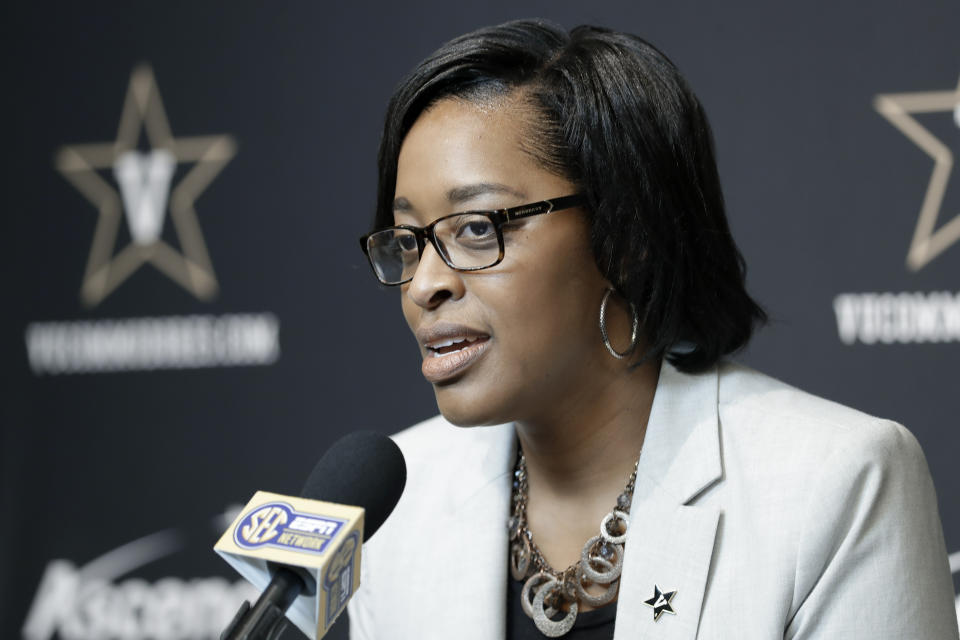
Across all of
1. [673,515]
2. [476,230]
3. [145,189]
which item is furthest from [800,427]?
[145,189]

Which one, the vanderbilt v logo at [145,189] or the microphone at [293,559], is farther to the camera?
the vanderbilt v logo at [145,189]

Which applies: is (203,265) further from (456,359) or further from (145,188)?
(456,359)

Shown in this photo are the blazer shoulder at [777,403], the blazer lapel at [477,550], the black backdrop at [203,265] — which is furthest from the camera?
the black backdrop at [203,265]

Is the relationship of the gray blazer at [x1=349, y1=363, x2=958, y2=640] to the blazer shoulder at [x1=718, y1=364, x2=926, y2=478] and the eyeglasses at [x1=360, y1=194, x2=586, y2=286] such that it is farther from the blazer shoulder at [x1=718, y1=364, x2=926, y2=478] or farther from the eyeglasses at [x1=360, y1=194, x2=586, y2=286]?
the eyeglasses at [x1=360, y1=194, x2=586, y2=286]

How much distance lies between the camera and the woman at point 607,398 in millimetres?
1128

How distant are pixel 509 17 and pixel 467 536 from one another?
4.03 feet

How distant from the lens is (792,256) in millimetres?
1989

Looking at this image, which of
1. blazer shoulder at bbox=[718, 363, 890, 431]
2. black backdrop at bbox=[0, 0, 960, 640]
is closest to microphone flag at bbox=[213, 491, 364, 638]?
blazer shoulder at bbox=[718, 363, 890, 431]

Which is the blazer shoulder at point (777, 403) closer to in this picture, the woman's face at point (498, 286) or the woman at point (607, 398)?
the woman at point (607, 398)

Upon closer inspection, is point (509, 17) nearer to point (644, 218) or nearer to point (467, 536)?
point (644, 218)

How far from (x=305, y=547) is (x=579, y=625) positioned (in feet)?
2.07

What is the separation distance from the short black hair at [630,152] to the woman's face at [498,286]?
0.04 metres

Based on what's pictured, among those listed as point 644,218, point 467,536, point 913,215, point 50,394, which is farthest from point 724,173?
point 50,394

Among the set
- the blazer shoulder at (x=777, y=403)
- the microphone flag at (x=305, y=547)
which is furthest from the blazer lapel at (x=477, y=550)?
the microphone flag at (x=305, y=547)
